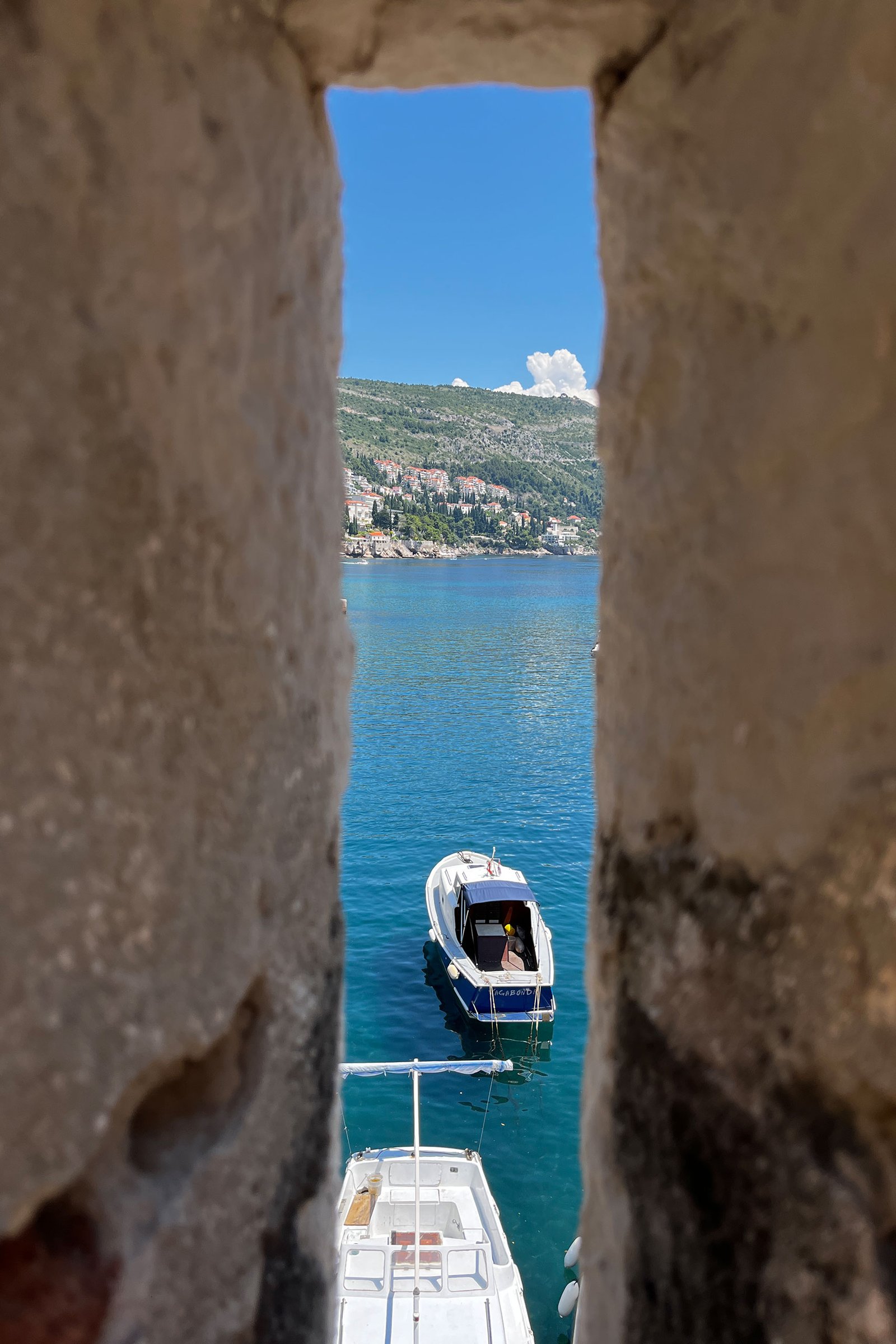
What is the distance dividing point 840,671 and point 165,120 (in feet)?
3.57

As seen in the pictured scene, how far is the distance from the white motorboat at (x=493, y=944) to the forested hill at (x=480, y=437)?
133m

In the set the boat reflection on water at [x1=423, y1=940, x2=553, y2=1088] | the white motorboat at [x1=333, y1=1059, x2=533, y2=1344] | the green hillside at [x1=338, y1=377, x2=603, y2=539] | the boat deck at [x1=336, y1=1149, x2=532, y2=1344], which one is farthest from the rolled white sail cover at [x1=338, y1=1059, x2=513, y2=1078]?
the green hillside at [x1=338, y1=377, x2=603, y2=539]

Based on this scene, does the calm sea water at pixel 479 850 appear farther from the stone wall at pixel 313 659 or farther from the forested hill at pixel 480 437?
the forested hill at pixel 480 437

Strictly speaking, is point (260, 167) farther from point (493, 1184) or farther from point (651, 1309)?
point (493, 1184)

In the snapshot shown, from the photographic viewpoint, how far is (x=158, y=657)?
1.14 m

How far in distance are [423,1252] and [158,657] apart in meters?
12.1

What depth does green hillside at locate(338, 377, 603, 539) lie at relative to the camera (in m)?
161

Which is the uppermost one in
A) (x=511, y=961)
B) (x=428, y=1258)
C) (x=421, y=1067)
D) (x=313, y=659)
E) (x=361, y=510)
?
(x=361, y=510)

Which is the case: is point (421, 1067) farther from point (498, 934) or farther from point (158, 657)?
point (158, 657)

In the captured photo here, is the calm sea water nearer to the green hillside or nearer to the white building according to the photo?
the white building

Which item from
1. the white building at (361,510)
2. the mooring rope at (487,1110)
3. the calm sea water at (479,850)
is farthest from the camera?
the white building at (361,510)

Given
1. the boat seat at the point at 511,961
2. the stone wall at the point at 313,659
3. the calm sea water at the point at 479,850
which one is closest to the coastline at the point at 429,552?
the calm sea water at the point at 479,850

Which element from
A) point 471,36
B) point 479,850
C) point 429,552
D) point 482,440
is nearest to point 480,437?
point 482,440

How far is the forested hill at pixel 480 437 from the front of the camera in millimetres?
163000
